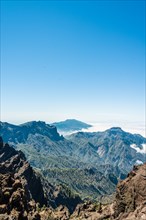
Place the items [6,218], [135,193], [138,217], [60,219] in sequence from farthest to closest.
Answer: [60,219] < [135,193] < [6,218] < [138,217]

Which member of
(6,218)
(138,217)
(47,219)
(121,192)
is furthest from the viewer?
(47,219)

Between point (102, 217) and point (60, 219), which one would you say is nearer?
point (102, 217)

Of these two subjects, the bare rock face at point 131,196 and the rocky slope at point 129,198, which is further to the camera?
the bare rock face at point 131,196

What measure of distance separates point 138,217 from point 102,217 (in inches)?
1965

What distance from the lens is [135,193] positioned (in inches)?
4754

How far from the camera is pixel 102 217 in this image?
140 meters

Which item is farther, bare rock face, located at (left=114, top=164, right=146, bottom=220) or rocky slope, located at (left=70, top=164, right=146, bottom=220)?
bare rock face, located at (left=114, top=164, right=146, bottom=220)

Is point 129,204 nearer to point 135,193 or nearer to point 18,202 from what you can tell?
point 135,193

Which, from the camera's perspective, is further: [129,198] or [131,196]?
[129,198]

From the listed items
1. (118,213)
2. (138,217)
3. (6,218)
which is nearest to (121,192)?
(118,213)

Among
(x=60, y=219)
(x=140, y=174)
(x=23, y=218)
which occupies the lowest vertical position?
(x=60, y=219)

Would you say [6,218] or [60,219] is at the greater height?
[6,218]

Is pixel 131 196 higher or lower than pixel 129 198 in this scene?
higher

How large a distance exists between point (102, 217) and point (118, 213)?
596 inches
